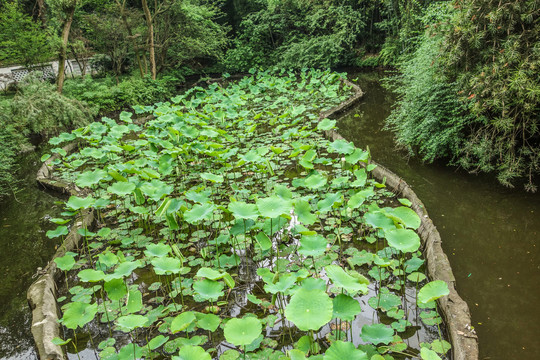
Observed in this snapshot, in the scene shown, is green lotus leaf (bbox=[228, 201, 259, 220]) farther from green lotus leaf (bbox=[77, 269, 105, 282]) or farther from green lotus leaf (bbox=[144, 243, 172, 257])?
green lotus leaf (bbox=[77, 269, 105, 282])

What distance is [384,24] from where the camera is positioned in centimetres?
1329

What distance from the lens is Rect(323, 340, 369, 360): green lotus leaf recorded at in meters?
1.73

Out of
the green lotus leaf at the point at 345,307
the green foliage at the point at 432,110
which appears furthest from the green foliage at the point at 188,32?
the green lotus leaf at the point at 345,307

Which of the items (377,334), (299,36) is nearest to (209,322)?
(377,334)

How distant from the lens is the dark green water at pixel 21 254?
2.84 metres

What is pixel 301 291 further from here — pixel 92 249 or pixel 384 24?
pixel 384 24

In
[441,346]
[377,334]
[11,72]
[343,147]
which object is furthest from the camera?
[11,72]

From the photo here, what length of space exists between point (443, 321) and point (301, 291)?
121cm

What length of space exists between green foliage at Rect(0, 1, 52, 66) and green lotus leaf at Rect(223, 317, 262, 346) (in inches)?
448

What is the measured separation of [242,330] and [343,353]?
0.58m

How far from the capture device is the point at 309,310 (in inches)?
74.8

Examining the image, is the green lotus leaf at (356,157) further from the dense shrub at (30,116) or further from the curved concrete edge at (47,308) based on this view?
the dense shrub at (30,116)

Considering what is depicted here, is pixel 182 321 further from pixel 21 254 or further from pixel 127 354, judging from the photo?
pixel 21 254

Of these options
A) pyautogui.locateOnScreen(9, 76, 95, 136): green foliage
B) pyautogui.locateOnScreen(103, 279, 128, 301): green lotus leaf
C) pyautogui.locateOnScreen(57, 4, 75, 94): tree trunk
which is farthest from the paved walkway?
pyautogui.locateOnScreen(103, 279, 128, 301): green lotus leaf
